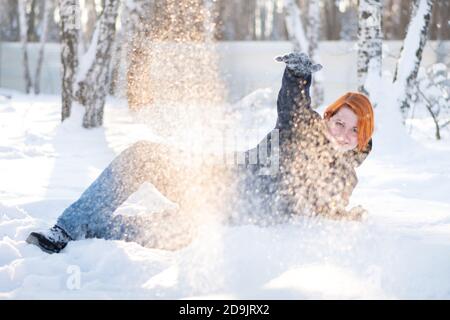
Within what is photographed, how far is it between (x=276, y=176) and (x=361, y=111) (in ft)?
1.67

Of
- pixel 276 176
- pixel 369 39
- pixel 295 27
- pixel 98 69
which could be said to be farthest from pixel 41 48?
pixel 276 176

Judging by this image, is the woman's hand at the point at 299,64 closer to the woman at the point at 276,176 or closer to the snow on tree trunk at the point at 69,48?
the woman at the point at 276,176

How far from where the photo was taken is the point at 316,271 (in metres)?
2.39

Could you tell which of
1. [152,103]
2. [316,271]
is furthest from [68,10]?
[316,271]

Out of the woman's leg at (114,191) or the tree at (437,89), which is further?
the tree at (437,89)

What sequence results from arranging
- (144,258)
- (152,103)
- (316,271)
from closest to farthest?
(316,271)
(144,258)
(152,103)

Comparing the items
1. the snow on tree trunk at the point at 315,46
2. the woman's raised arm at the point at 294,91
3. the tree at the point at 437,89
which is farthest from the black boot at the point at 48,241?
the snow on tree trunk at the point at 315,46

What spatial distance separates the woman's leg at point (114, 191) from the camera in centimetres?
294

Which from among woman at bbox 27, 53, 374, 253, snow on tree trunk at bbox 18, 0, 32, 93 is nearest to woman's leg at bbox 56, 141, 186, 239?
woman at bbox 27, 53, 374, 253

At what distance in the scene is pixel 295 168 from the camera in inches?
117

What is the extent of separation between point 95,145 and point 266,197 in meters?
4.18

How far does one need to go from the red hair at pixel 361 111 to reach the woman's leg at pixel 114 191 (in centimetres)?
86
